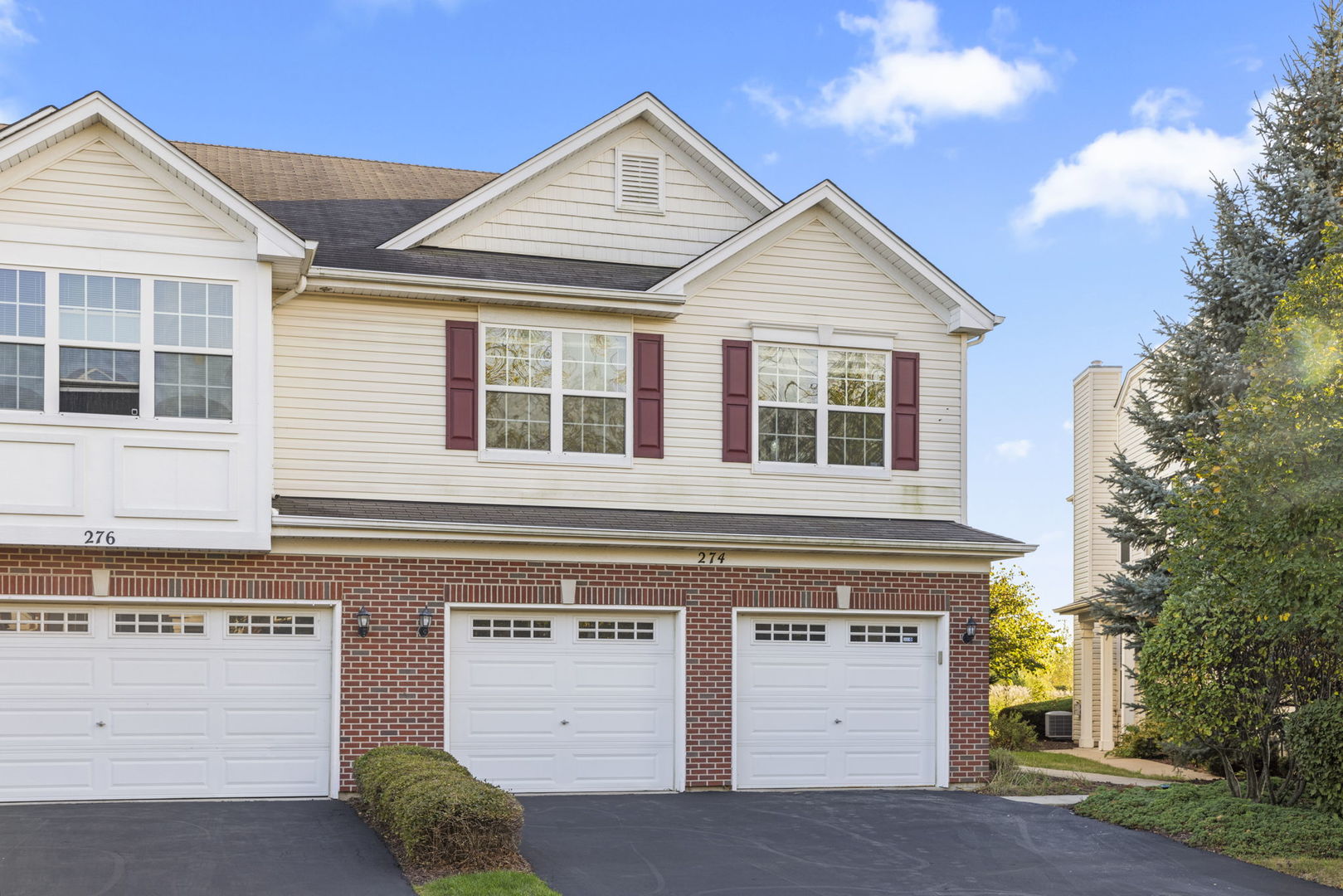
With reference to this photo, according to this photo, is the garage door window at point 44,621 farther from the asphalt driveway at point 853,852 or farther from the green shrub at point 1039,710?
the green shrub at point 1039,710

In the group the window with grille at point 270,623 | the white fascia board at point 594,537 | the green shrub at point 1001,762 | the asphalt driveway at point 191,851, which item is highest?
the white fascia board at point 594,537

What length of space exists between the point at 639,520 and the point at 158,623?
541cm

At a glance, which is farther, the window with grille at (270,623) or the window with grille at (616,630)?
the window with grille at (616,630)

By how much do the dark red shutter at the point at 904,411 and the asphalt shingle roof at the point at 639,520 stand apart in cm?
81

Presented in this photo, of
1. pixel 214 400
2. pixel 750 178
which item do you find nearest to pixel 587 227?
pixel 750 178

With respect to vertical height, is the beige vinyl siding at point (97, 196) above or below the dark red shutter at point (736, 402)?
above

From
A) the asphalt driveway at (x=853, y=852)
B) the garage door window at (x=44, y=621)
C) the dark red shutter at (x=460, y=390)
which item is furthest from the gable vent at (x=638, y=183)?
the garage door window at (x=44, y=621)

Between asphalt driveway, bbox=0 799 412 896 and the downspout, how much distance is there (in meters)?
5.38

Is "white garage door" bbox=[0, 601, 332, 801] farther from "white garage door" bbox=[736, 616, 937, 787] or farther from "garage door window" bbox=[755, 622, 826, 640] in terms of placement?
"garage door window" bbox=[755, 622, 826, 640]

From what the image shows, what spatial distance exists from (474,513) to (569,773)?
3180 millimetres

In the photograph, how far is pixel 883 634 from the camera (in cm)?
1653

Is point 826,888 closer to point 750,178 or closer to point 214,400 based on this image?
point 214,400

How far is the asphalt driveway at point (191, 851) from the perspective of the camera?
33.3ft

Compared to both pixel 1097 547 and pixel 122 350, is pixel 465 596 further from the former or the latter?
pixel 1097 547
